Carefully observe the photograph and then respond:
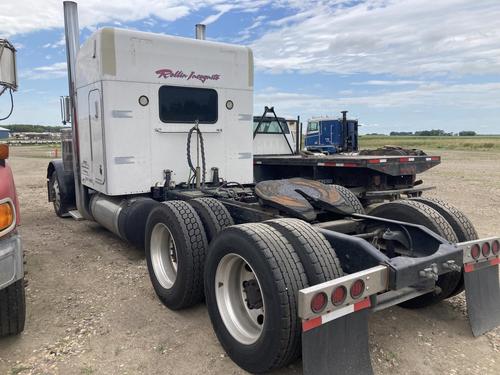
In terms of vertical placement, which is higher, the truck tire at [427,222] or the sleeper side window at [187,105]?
the sleeper side window at [187,105]

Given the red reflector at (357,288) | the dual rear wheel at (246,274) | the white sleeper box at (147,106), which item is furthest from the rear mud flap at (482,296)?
the white sleeper box at (147,106)

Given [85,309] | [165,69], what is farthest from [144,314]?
[165,69]

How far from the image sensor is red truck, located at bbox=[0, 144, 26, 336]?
295 centimetres

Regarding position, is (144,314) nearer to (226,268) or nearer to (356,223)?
(226,268)

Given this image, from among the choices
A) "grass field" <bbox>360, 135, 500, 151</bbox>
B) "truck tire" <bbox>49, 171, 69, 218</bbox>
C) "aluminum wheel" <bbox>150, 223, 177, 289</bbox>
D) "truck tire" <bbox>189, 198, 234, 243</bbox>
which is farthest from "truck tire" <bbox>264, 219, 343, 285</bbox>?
"grass field" <bbox>360, 135, 500, 151</bbox>

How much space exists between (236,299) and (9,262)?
1666 millimetres

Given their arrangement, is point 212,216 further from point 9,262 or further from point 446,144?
point 446,144

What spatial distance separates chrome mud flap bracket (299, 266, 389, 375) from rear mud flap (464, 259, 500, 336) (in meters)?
1.13

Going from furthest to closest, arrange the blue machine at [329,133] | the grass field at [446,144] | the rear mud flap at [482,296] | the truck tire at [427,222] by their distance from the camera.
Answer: the grass field at [446,144] → the blue machine at [329,133] → the truck tire at [427,222] → the rear mud flap at [482,296]

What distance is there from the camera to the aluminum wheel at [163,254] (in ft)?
14.2

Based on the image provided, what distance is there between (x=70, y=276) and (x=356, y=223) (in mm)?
3380

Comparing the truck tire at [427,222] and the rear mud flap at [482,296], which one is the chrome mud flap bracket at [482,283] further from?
the truck tire at [427,222]

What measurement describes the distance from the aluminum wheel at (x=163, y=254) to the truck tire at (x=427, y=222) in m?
2.15

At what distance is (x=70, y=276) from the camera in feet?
16.4
